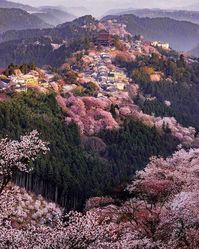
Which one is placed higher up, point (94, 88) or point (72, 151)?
point (72, 151)

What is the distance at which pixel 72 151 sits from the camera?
188 ft

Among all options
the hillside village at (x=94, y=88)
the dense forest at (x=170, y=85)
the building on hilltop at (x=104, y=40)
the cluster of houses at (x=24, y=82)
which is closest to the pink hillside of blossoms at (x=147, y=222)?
the hillside village at (x=94, y=88)


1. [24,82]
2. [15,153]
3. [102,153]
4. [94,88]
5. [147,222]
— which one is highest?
[15,153]

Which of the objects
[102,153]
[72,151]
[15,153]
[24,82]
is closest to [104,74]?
[24,82]

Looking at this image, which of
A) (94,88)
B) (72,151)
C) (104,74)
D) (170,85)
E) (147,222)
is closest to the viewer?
(147,222)

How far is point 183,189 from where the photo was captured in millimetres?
18719

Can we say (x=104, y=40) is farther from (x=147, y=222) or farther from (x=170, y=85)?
(x=147, y=222)

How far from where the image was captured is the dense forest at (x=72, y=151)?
168ft

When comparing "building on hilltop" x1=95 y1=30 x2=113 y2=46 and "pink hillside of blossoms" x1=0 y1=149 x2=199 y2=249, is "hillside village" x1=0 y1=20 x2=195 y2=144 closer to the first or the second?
"building on hilltop" x1=95 y1=30 x2=113 y2=46

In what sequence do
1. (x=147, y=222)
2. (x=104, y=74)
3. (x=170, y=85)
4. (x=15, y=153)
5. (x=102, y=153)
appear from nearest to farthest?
(x=15, y=153), (x=147, y=222), (x=102, y=153), (x=104, y=74), (x=170, y=85)

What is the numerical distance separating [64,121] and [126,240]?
4958cm

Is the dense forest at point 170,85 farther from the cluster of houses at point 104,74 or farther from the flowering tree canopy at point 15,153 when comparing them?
the flowering tree canopy at point 15,153

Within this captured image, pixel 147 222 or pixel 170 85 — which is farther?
pixel 170 85

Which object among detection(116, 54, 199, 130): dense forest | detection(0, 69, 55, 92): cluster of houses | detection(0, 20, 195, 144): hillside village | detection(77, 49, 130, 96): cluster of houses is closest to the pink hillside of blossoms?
detection(0, 20, 195, 144): hillside village
